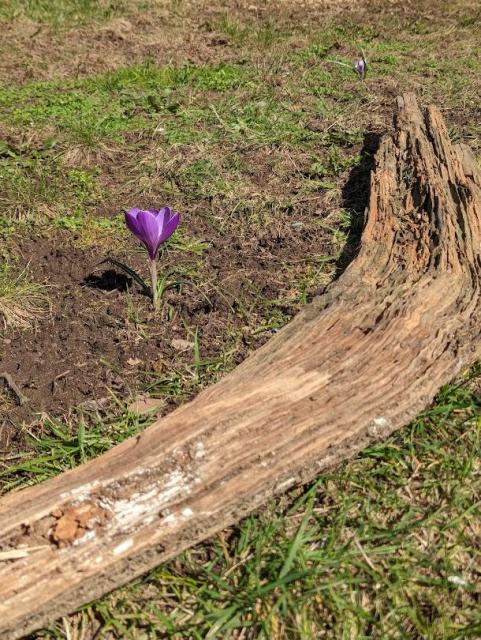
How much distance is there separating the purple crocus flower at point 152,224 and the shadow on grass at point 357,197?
83cm

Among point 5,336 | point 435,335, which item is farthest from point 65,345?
point 435,335

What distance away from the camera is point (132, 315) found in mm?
2947

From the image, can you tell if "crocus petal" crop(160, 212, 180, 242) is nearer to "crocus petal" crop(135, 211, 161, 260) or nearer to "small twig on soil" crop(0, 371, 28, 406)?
"crocus petal" crop(135, 211, 161, 260)

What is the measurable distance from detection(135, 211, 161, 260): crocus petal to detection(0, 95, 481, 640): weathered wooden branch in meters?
0.71

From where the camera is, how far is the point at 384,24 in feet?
22.1

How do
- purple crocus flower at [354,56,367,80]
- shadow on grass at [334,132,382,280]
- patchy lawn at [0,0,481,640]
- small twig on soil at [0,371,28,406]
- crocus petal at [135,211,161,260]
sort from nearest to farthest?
patchy lawn at [0,0,481,640], small twig on soil at [0,371,28,406], crocus petal at [135,211,161,260], shadow on grass at [334,132,382,280], purple crocus flower at [354,56,367,80]

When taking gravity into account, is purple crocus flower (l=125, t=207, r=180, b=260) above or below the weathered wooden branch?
above

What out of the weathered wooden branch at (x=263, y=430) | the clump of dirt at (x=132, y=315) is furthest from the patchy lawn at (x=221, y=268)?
the weathered wooden branch at (x=263, y=430)

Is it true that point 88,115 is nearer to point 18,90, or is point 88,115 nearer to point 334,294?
point 18,90

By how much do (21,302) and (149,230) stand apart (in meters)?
0.66

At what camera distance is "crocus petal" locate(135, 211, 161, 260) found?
278cm

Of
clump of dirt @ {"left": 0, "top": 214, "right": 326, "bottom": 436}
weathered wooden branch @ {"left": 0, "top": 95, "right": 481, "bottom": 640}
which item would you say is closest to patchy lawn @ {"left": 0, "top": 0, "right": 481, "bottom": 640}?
clump of dirt @ {"left": 0, "top": 214, "right": 326, "bottom": 436}

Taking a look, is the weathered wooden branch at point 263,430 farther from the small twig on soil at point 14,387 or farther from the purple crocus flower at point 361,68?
the purple crocus flower at point 361,68

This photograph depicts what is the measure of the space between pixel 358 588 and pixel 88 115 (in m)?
3.77
